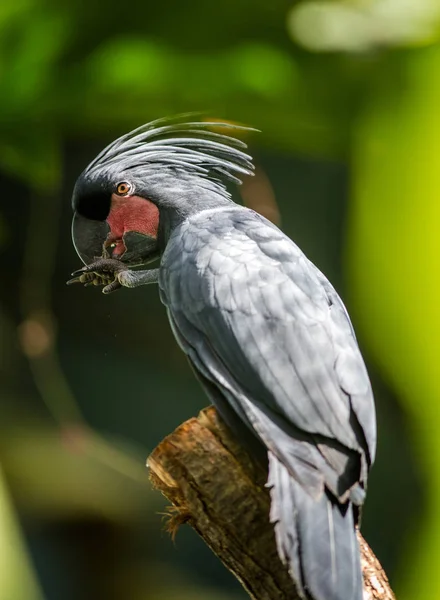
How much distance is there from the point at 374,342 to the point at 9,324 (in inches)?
43.4

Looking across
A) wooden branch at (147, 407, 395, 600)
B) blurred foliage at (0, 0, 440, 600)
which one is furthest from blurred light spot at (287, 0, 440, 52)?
wooden branch at (147, 407, 395, 600)

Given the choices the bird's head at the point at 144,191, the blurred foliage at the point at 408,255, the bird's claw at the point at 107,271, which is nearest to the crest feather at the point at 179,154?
the bird's head at the point at 144,191

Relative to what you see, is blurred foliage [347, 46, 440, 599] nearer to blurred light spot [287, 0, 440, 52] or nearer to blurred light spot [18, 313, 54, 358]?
blurred light spot [287, 0, 440, 52]

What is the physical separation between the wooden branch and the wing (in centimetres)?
8

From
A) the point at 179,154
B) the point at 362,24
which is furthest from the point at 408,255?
the point at 179,154

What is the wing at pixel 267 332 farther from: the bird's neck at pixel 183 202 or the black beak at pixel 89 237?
the black beak at pixel 89 237

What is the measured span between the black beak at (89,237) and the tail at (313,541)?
575 millimetres

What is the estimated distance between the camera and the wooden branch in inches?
40.4

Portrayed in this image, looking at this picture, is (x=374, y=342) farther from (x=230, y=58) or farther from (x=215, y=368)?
(x=215, y=368)

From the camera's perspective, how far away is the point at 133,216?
1.32 meters

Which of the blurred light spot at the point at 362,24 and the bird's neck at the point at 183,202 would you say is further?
the blurred light spot at the point at 362,24

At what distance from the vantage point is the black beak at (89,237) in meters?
1.35

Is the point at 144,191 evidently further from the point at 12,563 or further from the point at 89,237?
the point at 12,563

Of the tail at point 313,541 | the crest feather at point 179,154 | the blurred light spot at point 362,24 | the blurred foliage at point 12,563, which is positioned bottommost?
Result: the blurred foliage at point 12,563
